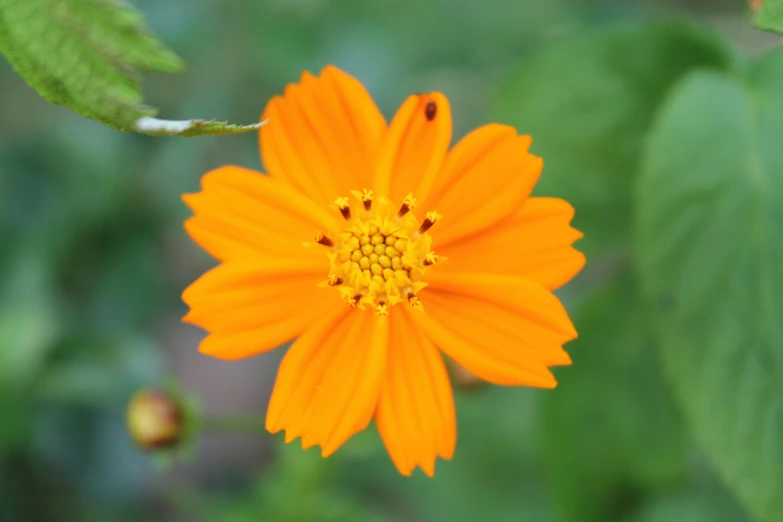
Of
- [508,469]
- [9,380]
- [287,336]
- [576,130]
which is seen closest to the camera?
[287,336]

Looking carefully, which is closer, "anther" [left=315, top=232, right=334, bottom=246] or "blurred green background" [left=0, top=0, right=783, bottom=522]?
"anther" [left=315, top=232, right=334, bottom=246]

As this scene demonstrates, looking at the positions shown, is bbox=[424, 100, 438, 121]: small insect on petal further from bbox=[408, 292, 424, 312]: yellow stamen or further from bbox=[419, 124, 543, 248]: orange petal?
bbox=[408, 292, 424, 312]: yellow stamen

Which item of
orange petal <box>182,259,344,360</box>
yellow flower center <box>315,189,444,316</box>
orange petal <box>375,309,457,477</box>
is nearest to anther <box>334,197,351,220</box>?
yellow flower center <box>315,189,444,316</box>

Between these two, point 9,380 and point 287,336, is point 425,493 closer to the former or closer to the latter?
point 9,380

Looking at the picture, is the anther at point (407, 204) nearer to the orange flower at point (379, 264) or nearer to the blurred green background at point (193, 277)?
the orange flower at point (379, 264)

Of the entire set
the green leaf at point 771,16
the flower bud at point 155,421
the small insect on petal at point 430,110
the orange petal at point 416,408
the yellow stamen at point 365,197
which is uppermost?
the green leaf at point 771,16

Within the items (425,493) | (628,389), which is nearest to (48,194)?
(425,493)

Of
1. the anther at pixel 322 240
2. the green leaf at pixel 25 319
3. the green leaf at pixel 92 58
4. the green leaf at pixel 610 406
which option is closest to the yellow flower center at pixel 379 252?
the anther at pixel 322 240
